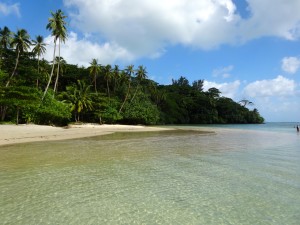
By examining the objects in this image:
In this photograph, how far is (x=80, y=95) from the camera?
4738 cm

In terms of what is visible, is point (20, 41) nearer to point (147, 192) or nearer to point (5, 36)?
point (5, 36)

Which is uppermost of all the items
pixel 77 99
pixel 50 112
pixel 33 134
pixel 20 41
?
pixel 20 41

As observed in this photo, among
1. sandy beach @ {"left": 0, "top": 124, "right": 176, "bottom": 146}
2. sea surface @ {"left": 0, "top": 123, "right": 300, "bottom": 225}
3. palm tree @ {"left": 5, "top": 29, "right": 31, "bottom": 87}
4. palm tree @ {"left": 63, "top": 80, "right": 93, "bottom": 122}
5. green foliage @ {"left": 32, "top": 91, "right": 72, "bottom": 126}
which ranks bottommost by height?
sea surface @ {"left": 0, "top": 123, "right": 300, "bottom": 225}

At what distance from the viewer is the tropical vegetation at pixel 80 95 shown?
120 feet

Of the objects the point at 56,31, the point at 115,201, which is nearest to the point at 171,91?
the point at 56,31

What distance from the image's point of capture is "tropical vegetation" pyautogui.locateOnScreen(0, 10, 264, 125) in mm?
36531

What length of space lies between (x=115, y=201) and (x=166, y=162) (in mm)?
5978

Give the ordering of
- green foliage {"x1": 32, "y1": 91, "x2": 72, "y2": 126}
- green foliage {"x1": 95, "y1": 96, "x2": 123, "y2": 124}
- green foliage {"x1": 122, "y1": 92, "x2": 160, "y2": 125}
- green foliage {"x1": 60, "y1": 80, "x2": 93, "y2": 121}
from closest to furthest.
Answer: green foliage {"x1": 32, "y1": 91, "x2": 72, "y2": 126} → green foliage {"x1": 60, "y1": 80, "x2": 93, "y2": 121} → green foliage {"x1": 95, "y1": 96, "x2": 123, "y2": 124} → green foliage {"x1": 122, "y1": 92, "x2": 160, "y2": 125}

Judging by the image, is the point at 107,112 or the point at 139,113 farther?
the point at 139,113

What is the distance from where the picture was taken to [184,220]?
5.69 metres

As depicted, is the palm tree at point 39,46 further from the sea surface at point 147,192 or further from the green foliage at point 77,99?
the sea surface at point 147,192

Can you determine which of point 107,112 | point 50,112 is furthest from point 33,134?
point 107,112

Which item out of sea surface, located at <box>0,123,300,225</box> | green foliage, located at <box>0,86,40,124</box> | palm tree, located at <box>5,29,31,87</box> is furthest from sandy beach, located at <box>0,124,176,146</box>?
palm tree, located at <box>5,29,31,87</box>

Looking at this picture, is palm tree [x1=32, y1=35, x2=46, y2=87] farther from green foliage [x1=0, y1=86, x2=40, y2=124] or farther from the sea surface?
the sea surface
